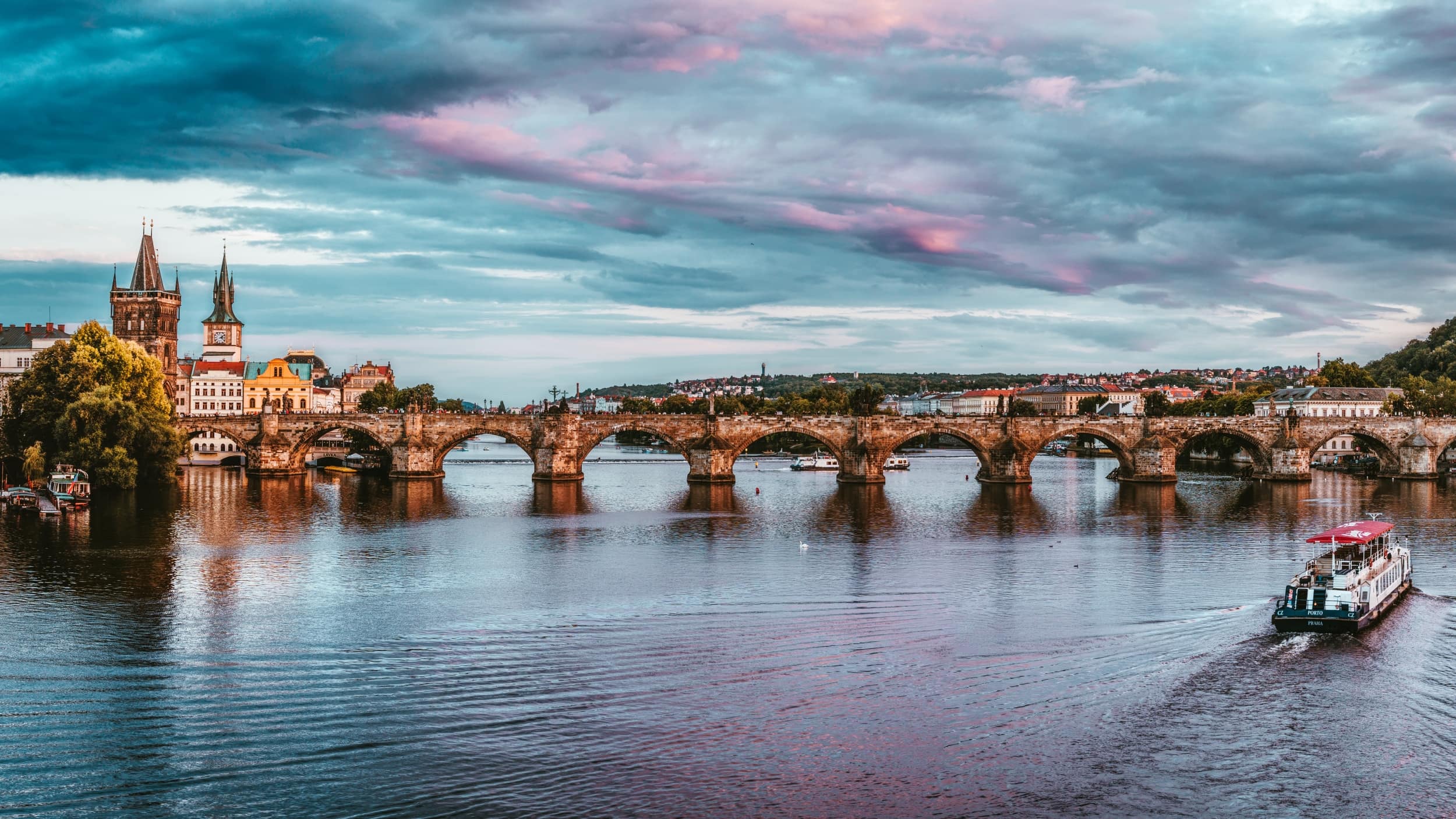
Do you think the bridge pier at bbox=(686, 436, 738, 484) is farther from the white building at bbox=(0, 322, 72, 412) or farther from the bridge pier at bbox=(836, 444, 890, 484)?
the white building at bbox=(0, 322, 72, 412)

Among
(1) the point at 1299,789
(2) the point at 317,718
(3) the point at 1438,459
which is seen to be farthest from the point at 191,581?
(3) the point at 1438,459

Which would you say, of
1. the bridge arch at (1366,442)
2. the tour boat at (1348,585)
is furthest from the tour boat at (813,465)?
the tour boat at (1348,585)

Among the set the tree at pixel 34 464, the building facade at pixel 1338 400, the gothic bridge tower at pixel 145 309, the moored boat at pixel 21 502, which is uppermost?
the gothic bridge tower at pixel 145 309

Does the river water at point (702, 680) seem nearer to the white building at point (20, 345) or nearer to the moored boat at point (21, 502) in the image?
the moored boat at point (21, 502)

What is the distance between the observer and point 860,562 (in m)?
42.3

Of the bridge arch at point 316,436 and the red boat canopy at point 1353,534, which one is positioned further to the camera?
the bridge arch at point 316,436

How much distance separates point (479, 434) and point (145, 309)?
182ft

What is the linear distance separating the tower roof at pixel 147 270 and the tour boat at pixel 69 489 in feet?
196

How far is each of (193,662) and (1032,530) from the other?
38389 millimetres

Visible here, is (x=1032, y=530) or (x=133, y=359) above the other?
(x=133, y=359)

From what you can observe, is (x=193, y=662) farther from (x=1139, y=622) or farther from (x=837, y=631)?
(x=1139, y=622)

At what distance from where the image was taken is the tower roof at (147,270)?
117 m

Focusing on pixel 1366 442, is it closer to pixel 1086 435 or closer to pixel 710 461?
pixel 1086 435

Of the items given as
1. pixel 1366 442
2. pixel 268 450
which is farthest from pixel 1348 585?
pixel 268 450
